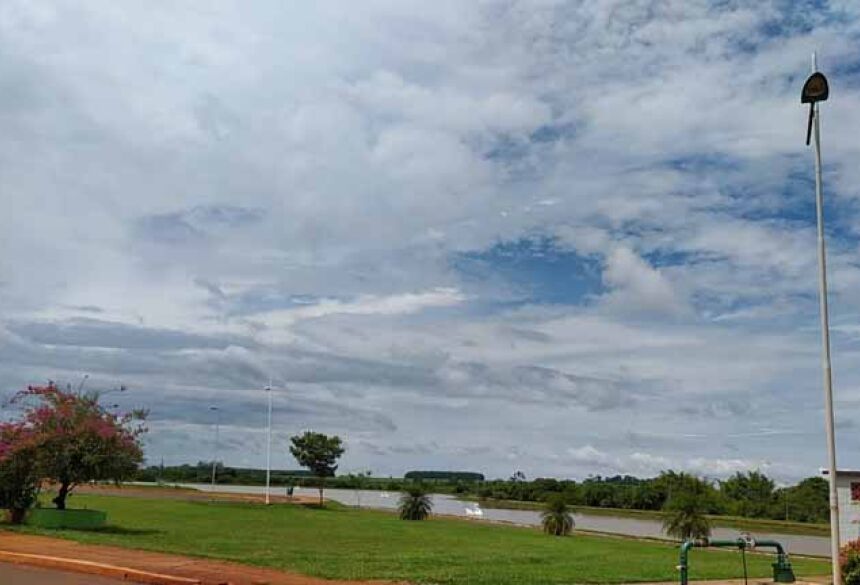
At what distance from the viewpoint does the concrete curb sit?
16984mm

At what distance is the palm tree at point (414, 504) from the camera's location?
55250 mm

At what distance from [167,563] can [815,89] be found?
47.4ft

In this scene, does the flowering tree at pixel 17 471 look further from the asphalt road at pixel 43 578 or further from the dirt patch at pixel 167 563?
the asphalt road at pixel 43 578

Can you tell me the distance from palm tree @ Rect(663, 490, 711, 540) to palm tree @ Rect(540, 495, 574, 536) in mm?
4985

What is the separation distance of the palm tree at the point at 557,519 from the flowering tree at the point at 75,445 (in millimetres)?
22636

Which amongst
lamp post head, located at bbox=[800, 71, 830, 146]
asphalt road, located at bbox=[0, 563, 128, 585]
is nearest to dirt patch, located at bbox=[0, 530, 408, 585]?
asphalt road, located at bbox=[0, 563, 128, 585]

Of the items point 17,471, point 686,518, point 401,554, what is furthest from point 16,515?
point 686,518

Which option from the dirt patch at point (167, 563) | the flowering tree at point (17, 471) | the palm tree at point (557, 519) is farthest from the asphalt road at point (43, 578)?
the palm tree at point (557, 519)

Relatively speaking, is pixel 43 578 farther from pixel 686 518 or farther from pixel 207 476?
pixel 207 476

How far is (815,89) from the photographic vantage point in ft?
49.4

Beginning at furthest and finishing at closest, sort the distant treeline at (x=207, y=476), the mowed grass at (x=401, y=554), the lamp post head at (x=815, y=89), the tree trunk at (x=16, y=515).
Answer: the distant treeline at (x=207, y=476), the tree trunk at (x=16, y=515), the mowed grass at (x=401, y=554), the lamp post head at (x=815, y=89)

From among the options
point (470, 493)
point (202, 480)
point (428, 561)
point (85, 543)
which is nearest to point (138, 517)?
point (85, 543)

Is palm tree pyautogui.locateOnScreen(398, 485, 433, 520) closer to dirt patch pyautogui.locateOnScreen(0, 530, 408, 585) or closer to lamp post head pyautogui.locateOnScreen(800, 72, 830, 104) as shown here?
dirt patch pyautogui.locateOnScreen(0, 530, 408, 585)

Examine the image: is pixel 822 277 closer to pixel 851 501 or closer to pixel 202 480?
pixel 851 501
